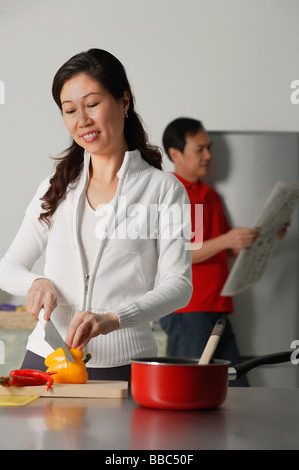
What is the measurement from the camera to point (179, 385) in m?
0.93

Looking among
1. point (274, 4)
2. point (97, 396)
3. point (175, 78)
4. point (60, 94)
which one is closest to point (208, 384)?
point (97, 396)

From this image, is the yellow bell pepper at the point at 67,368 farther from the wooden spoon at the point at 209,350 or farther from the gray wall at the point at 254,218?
the gray wall at the point at 254,218

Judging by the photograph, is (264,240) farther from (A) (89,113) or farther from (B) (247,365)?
(B) (247,365)

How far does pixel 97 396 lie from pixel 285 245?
235 cm

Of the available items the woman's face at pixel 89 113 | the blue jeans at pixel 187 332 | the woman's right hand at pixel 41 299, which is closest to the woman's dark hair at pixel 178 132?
the blue jeans at pixel 187 332

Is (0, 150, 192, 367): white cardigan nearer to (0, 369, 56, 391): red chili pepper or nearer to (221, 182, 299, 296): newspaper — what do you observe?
(0, 369, 56, 391): red chili pepper

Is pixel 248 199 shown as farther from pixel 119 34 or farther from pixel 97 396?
pixel 97 396

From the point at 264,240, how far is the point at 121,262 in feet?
6.38

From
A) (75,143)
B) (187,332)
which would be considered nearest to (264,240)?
(187,332)

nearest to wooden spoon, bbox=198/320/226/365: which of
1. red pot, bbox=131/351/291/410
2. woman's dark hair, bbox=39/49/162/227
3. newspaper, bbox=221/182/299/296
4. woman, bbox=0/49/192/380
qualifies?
red pot, bbox=131/351/291/410

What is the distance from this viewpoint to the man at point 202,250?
2.90m

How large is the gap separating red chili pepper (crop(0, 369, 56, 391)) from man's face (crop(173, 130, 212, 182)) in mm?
2091

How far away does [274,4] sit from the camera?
3.38 m

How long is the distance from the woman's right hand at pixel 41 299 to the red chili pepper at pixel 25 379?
15 centimetres
